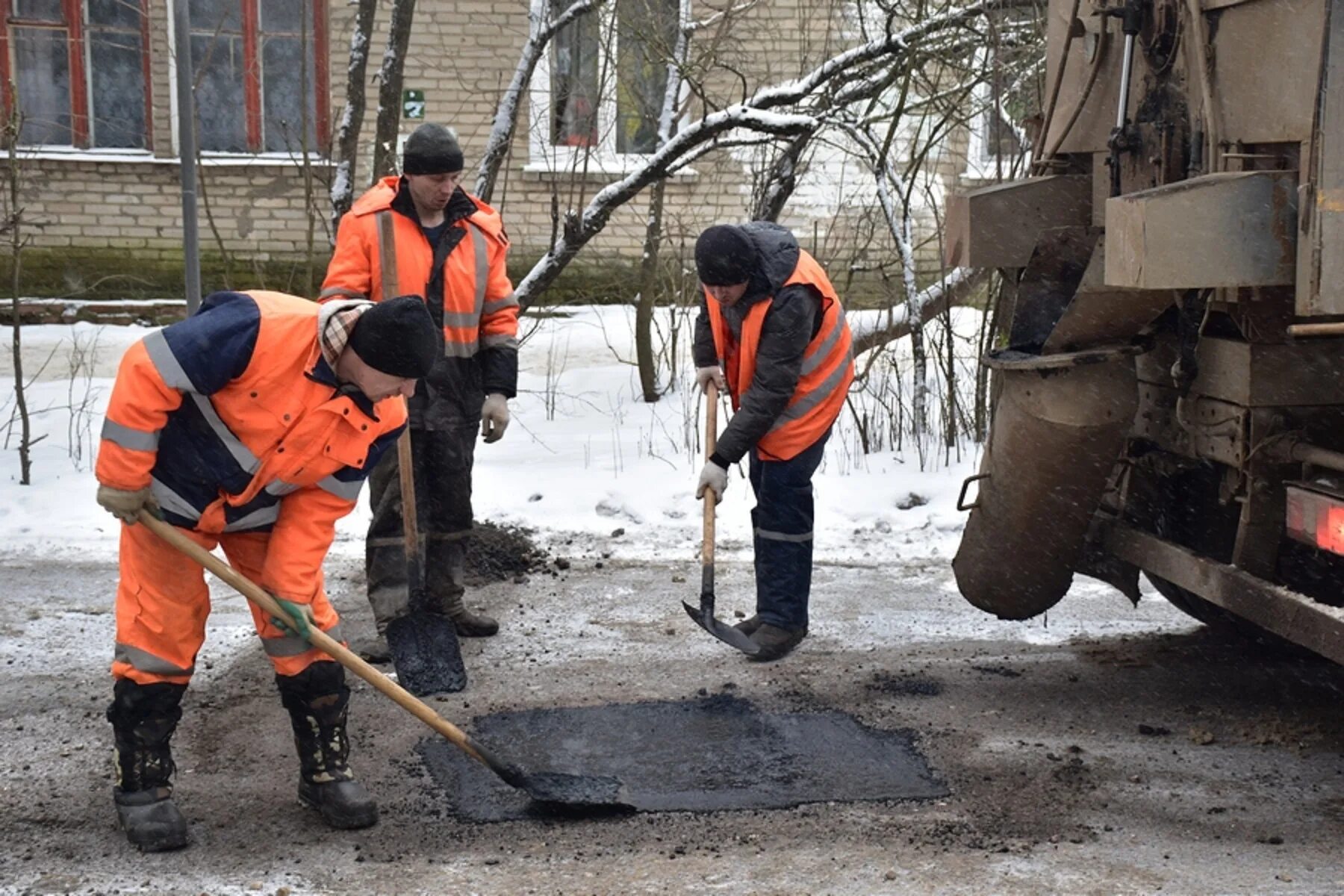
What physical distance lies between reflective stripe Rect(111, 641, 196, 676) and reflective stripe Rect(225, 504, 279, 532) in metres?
0.33

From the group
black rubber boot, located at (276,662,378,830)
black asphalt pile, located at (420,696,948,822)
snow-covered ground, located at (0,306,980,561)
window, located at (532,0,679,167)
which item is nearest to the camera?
black rubber boot, located at (276,662,378,830)

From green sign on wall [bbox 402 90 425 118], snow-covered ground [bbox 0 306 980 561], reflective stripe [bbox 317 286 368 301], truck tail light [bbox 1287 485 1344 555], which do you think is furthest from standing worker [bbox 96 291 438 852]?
green sign on wall [bbox 402 90 425 118]

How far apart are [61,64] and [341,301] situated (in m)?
10.7

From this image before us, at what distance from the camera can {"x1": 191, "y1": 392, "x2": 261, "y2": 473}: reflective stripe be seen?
3.18m

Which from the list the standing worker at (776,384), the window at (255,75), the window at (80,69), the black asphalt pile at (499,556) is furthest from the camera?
the window at (80,69)

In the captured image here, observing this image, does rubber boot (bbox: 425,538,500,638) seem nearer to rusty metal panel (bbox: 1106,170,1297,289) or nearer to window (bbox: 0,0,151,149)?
rusty metal panel (bbox: 1106,170,1297,289)

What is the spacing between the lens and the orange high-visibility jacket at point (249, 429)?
3.09 m

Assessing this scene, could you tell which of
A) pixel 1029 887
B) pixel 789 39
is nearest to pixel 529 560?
pixel 1029 887

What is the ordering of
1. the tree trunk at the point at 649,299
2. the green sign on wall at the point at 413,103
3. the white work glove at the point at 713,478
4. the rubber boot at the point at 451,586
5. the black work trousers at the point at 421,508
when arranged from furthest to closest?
the tree trunk at the point at 649,299
the green sign on wall at the point at 413,103
the rubber boot at the point at 451,586
the black work trousers at the point at 421,508
the white work glove at the point at 713,478

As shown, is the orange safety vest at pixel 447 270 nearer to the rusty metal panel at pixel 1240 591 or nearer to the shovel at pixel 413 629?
the shovel at pixel 413 629

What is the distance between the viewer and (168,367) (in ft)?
10.1

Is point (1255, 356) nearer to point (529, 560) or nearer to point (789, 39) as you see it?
point (529, 560)

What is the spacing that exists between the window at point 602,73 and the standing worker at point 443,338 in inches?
113

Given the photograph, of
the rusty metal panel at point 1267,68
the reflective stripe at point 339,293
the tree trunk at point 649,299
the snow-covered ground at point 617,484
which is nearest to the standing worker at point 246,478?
the reflective stripe at point 339,293
